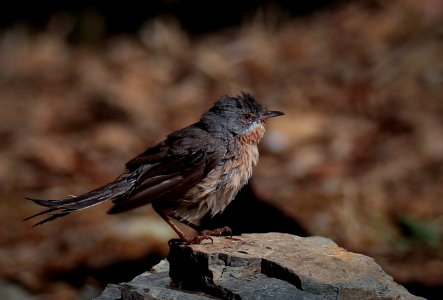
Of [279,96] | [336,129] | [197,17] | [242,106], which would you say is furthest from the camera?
[197,17]

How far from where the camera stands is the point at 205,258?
5.86 m

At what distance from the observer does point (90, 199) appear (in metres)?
6.36

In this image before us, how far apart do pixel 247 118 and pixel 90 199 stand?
5.19 ft

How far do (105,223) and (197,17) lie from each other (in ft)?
15.7

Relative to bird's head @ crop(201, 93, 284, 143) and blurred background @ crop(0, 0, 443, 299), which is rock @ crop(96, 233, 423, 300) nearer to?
bird's head @ crop(201, 93, 284, 143)

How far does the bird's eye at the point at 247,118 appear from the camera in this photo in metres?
7.29

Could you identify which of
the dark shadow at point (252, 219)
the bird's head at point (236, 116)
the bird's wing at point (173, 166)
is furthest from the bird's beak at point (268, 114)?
the dark shadow at point (252, 219)

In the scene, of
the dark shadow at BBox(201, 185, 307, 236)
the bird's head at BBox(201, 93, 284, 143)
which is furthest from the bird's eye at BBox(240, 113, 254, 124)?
the dark shadow at BBox(201, 185, 307, 236)

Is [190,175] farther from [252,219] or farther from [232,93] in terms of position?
[232,93]

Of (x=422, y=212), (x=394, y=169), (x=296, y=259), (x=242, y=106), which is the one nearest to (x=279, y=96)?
(x=394, y=169)

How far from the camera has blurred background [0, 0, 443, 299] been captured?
8.88 meters

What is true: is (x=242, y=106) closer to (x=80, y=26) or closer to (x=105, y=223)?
(x=105, y=223)

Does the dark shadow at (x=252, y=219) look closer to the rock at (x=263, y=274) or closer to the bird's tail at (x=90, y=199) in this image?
the bird's tail at (x=90, y=199)

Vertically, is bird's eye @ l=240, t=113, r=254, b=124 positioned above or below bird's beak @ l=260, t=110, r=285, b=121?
below
